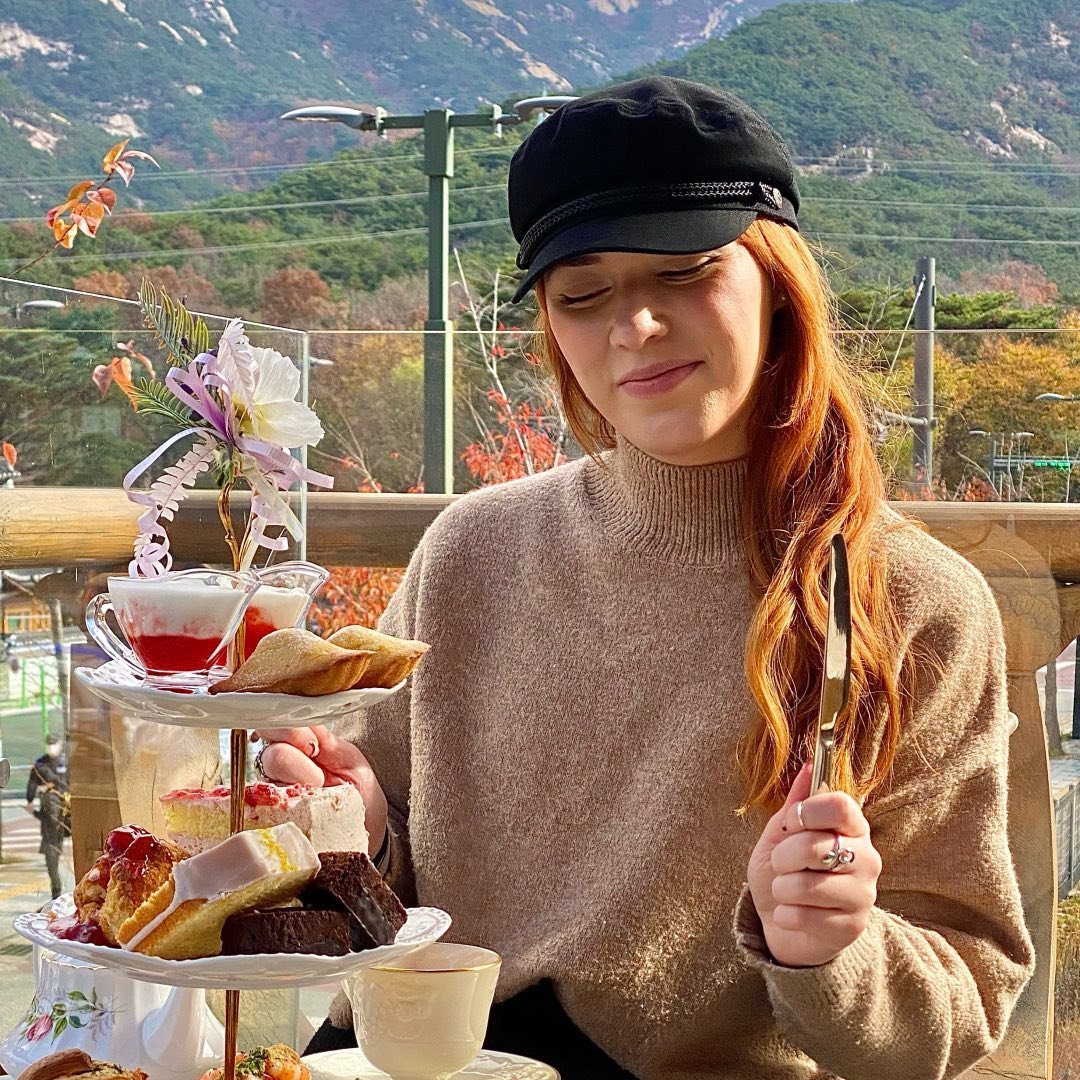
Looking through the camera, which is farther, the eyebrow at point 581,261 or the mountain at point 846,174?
the mountain at point 846,174

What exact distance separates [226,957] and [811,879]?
0.38 meters

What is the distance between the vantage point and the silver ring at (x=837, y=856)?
3.01ft

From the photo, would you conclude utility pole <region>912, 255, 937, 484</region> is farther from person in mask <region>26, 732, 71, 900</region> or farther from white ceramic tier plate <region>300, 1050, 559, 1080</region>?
person in mask <region>26, 732, 71, 900</region>

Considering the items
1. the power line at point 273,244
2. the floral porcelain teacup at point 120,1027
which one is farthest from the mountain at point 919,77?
the floral porcelain teacup at point 120,1027

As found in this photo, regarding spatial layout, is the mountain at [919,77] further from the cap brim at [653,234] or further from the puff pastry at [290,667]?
the puff pastry at [290,667]

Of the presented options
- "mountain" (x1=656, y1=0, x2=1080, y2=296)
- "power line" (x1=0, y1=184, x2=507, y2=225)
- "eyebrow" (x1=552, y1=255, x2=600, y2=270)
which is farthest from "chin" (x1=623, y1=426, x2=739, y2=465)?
"power line" (x1=0, y1=184, x2=507, y2=225)

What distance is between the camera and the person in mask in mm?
2244

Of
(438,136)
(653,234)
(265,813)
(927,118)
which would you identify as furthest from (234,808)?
(927,118)

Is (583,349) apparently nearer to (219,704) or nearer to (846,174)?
(219,704)


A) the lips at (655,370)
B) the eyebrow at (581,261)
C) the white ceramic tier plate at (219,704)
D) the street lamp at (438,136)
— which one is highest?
the street lamp at (438,136)

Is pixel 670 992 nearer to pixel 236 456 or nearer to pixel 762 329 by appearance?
pixel 762 329

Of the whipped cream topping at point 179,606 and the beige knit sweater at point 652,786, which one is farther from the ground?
the whipped cream topping at point 179,606

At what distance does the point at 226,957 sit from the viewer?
0.80 meters

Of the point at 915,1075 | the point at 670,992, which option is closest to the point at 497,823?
the point at 670,992
